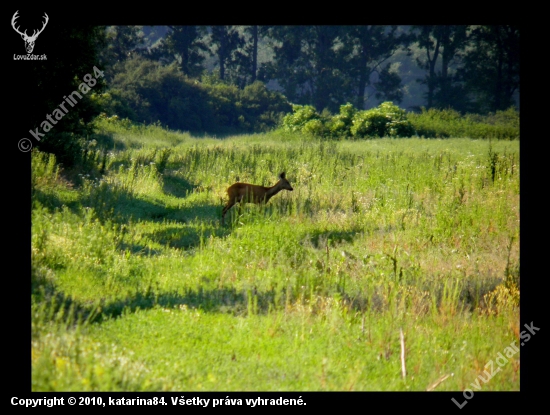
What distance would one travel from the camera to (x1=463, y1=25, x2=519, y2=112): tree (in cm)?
4990

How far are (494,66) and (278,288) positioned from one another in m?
50.0

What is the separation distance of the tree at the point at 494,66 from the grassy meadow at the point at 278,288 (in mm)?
39264

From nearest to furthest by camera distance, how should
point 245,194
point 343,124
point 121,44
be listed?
point 245,194 < point 343,124 < point 121,44

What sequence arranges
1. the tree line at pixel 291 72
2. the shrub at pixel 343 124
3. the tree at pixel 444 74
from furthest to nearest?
1. the tree at pixel 444 74
2. the tree line at pixel 291 72
3. the shrub at pixel 343 124

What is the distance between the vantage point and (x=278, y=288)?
292 inches

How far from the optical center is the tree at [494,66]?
4990cm

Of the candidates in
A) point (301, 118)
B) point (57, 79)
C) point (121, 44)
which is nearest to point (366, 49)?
point (301, 118)

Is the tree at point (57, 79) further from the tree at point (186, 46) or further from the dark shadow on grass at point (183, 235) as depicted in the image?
the tree at point (186, 46)

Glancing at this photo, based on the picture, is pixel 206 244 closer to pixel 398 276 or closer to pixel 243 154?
pixel 398 276

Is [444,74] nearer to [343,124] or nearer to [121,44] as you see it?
[343,124]

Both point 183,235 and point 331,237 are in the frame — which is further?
point 183,235

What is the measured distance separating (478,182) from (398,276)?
7.15m

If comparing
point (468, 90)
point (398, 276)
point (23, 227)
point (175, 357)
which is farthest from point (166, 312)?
point (468, 90)


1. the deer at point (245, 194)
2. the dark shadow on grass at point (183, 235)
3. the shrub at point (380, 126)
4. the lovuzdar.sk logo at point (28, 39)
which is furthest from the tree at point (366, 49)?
the lovuzdar.sk logo at point (28, 39)
